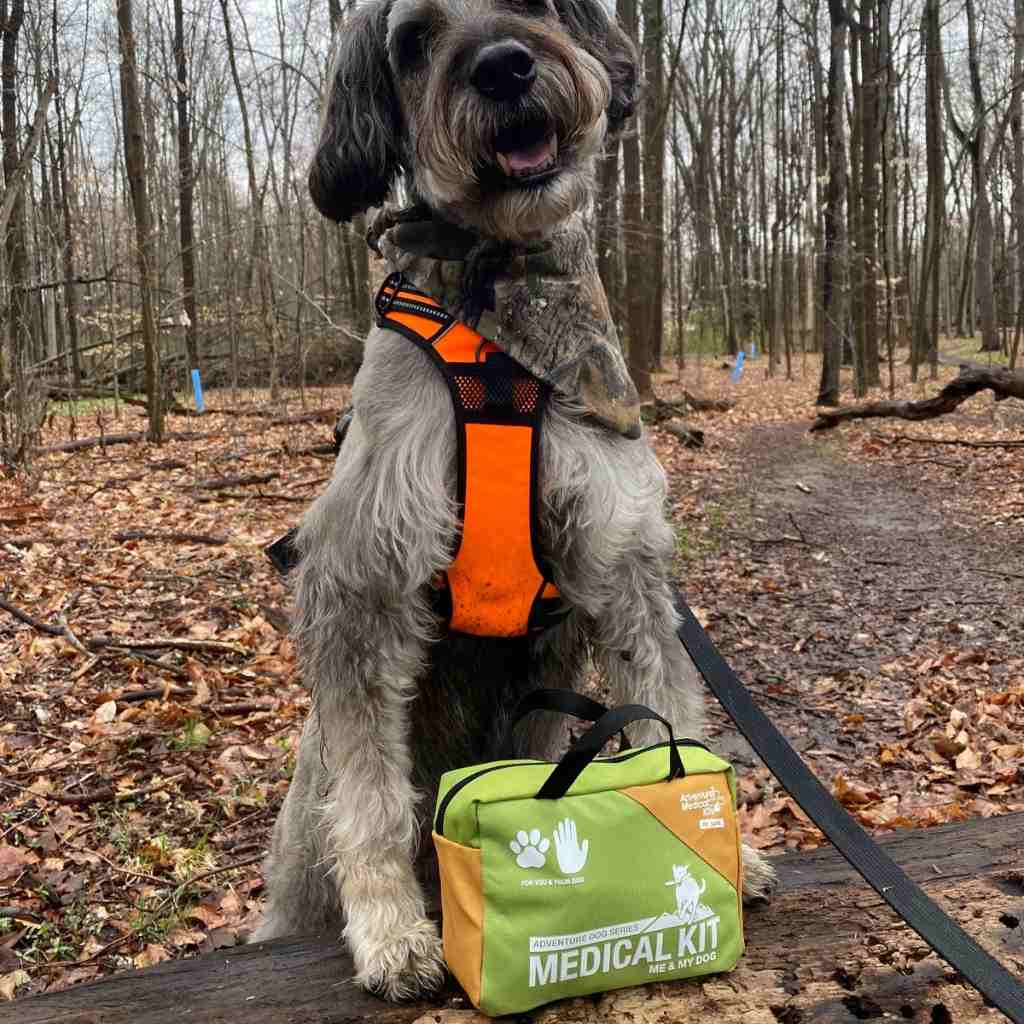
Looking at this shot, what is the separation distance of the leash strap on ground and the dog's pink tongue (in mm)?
1205

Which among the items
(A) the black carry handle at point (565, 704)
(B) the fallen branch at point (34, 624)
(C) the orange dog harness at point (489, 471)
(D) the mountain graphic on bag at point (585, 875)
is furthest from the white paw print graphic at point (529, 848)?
(B) the fallen branch at point (34, 624)

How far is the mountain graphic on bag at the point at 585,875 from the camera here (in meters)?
1.83

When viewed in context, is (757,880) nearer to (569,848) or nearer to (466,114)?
(569,848)

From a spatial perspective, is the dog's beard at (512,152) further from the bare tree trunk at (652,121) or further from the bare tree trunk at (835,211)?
the bare tree trunk at (835,211)

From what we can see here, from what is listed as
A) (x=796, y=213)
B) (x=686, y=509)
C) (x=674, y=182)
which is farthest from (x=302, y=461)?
(x=674, y=182)

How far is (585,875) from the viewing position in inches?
72.7

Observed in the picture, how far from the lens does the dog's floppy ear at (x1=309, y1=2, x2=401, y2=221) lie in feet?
8.20

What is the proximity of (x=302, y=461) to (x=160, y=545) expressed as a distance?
189 inches

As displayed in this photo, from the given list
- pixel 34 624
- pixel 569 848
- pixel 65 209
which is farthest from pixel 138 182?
pixel 569 848

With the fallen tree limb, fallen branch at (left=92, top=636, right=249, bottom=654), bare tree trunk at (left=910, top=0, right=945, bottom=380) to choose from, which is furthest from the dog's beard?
bare tree trunk at (left=910, top=0, right=945, bottom=380)

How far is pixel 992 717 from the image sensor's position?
5.06 m

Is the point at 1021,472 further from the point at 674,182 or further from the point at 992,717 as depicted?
the point at 674,182

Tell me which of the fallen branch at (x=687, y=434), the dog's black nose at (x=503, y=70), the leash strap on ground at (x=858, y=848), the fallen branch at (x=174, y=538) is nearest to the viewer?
the leash strap on ground at (x=858, y=848)

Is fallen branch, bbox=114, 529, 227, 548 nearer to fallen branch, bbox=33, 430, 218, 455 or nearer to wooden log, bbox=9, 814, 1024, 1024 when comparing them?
fallen branch, bbox=33, 430, 218, 455
